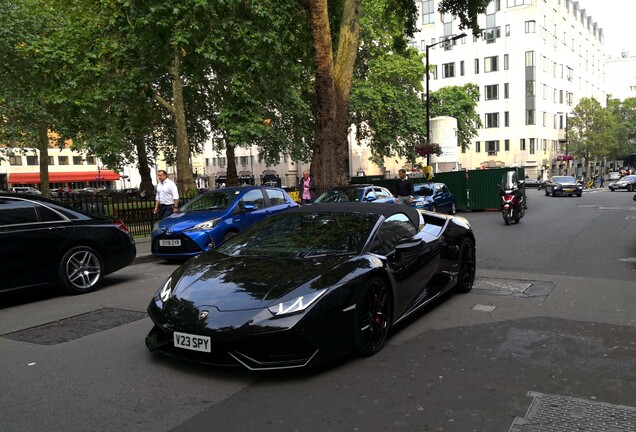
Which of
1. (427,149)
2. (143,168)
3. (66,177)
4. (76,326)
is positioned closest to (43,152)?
(143,168)

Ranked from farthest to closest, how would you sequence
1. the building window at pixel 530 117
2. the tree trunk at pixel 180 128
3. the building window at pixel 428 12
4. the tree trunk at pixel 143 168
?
the building window at pixel 428 12 < the building window at pixel 530 117 < the tree trunk at pixel 143 168 < the tree trunk at pixel 180 128

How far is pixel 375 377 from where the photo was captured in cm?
397

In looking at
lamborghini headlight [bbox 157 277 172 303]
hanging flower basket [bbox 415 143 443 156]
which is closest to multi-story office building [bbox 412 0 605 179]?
hanging flower basket [bbox 415 143 443 156]

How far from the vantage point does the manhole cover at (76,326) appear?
5242 mm

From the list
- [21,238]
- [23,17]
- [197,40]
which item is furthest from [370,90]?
[21,238]

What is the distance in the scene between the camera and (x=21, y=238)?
6.69m

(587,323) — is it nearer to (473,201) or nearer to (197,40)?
(197,40)

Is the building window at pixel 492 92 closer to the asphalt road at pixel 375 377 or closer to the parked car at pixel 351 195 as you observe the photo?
the parked car at pixel 351 195

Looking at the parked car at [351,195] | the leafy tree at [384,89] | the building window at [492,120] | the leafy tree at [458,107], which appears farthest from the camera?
the building window at [492,120]

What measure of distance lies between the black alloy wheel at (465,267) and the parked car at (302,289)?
2.45 ft

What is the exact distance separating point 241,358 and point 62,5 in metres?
25.4

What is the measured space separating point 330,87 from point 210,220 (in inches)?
212

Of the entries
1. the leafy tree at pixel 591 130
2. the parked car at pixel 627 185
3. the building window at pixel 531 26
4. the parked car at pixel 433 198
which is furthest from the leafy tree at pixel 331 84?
the leafy tree at pixel 591 130

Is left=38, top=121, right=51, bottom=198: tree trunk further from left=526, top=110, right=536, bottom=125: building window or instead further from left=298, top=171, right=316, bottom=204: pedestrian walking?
left=526, top=110, right=536, bottom=125: building window
